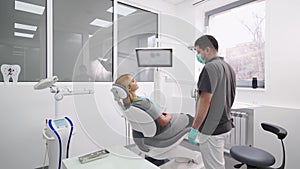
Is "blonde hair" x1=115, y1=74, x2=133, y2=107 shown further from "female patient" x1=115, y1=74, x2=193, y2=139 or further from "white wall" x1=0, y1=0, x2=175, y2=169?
"white wall" x1=0, y1=0, x2=175, y2=169

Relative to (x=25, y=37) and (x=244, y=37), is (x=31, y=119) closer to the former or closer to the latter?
(x=25, y=37)

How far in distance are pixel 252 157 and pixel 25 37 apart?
220cm

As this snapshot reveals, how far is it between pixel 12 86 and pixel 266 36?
8.31 ft

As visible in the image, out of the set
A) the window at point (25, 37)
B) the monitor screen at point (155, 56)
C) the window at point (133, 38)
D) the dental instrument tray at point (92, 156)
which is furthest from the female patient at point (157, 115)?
the window at point (25, 37)

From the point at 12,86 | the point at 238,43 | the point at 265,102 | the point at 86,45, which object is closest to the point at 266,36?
the point at 238,43

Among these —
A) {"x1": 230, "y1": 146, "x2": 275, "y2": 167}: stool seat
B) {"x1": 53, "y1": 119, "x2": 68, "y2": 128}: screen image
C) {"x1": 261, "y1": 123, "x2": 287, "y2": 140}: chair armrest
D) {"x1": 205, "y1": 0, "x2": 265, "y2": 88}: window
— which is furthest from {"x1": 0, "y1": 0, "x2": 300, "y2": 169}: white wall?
{"x1": 230, "y1": 146, "x2": 275, "y2": 167}: stool seat

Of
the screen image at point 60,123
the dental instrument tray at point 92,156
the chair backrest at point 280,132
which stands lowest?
the dental instrument tray at point 92,156

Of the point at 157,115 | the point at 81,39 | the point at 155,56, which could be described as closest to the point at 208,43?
the point at 155,56

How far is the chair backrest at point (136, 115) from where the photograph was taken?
3.77ft

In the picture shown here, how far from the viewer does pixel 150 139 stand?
1415 mm

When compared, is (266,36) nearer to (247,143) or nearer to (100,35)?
(247,143)

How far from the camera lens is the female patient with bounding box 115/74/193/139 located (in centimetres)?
119

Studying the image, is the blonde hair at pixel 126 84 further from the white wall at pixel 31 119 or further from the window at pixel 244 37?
the window at pixel 244 37

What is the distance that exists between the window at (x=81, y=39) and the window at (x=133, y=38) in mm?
194
